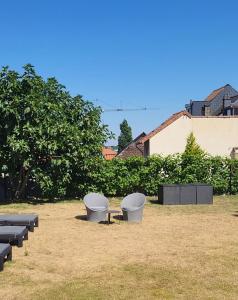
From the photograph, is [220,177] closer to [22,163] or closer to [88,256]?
[22,163]

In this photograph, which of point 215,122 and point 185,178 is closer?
point 185,178

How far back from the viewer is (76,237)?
12438mm

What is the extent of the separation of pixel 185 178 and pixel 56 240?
12.0 m

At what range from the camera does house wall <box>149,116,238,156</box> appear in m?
37.1

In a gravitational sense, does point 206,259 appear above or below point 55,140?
below

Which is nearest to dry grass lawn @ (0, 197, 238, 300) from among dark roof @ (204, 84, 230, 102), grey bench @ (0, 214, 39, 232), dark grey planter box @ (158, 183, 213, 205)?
grey bench @ (0, 214, 39, 232)

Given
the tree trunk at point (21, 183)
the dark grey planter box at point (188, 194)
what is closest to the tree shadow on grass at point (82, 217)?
the tree trunk at point (21, 183)

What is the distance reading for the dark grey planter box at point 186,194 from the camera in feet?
64.8

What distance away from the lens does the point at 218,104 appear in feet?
211

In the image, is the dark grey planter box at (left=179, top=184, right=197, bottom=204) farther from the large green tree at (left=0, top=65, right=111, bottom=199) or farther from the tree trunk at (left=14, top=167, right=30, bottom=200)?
the tree trunk at (left=14, top=167, right=30, bottom=200)

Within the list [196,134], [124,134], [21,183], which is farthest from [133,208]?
[124,134]

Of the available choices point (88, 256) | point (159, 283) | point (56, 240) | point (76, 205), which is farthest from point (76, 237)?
point (76, 205)

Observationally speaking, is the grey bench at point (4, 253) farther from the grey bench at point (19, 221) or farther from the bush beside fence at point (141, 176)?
the bush beside fence at point (141, 176)

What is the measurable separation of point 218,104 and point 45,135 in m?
49.0
